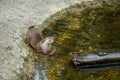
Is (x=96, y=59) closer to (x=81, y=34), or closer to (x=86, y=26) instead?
(x=81, y=34)

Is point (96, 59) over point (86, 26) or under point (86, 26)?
under

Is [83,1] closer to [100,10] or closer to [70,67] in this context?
[100,10]

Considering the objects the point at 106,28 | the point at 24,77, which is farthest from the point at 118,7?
the point at 24,77

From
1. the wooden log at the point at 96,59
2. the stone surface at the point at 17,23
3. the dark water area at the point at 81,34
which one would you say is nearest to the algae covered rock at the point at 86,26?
the dark water area at the point at 81,34

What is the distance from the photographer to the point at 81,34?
10.5m

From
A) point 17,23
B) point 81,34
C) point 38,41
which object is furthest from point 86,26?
point 17,23

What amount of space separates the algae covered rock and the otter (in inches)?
17.2

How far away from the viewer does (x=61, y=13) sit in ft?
38.4

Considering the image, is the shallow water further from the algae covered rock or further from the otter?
the otter

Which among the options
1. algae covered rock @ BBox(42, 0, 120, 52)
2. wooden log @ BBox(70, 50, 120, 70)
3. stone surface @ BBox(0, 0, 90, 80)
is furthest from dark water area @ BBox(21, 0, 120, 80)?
stone surface @ BBox(0, 0, 90, 80)

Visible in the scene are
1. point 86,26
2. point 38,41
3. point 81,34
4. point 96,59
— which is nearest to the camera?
point 96,59

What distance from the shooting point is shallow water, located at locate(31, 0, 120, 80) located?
29.2 ft

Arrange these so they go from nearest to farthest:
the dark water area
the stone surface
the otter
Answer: the stone surface
the dark water area
the otter

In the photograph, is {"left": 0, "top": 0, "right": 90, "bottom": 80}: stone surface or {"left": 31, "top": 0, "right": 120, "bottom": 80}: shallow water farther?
{"left": 31, "top": 0, "right": 120, "bottom": 80}: shallow water
